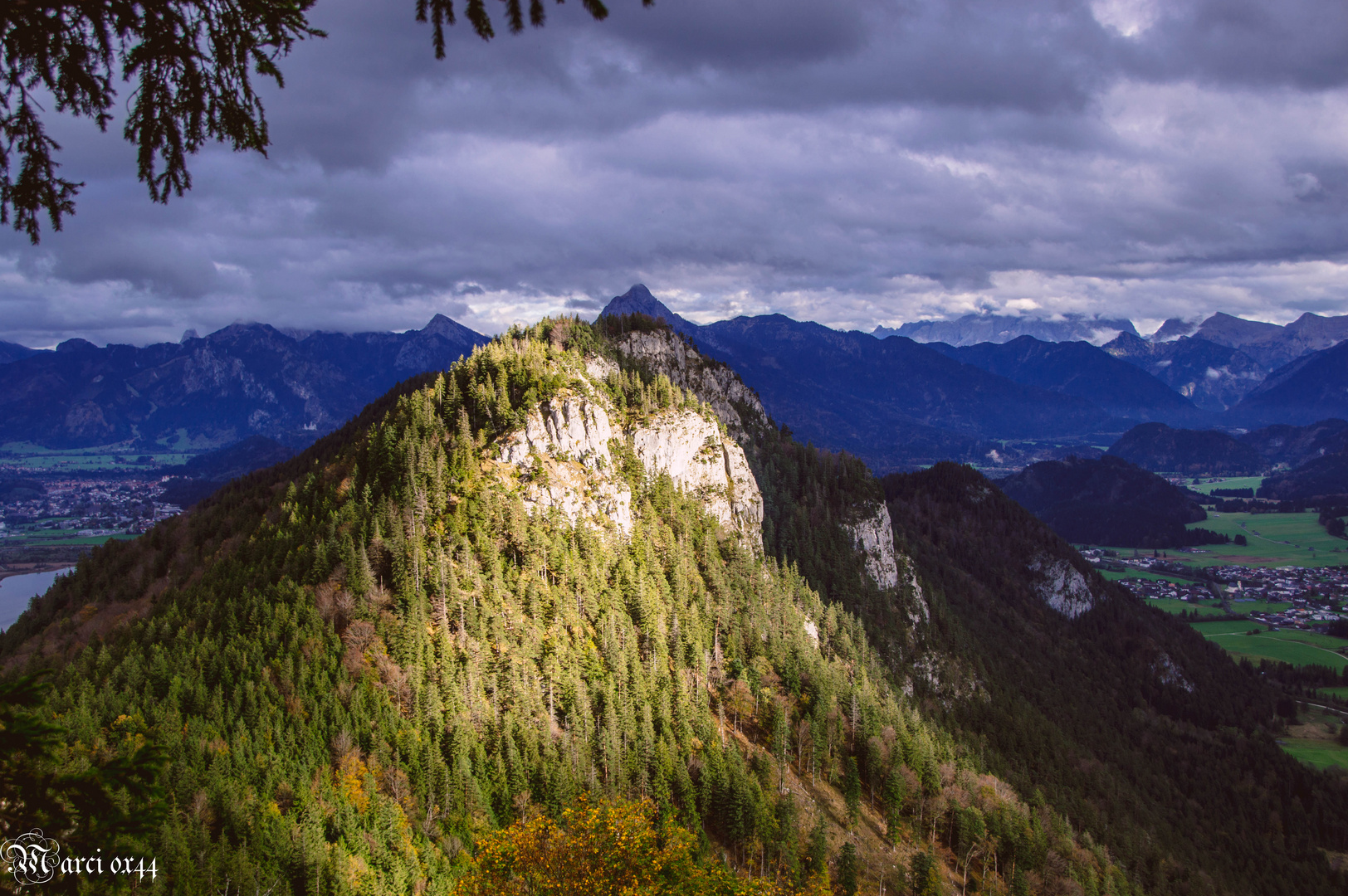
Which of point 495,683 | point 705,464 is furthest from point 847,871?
point 705,464

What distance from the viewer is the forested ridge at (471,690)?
3172 inches

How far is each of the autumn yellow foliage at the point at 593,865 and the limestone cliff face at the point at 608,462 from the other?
96.4m

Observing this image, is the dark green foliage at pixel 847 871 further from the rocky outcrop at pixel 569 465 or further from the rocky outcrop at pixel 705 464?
the rocky outcrop at pixel 705 464

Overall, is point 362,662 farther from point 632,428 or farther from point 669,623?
point 632,428

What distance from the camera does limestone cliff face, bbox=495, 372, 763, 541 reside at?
13888 centimetres

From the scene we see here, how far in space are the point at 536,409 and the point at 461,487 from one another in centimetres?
2394

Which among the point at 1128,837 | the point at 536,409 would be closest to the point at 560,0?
the point at 536,409

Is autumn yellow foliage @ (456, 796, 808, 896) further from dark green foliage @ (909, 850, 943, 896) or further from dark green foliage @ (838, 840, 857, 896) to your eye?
dark green foliage @ (909, 850, 943, 896)

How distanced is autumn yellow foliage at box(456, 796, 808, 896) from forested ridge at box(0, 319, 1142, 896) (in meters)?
27.2

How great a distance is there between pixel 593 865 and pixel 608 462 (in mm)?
119272

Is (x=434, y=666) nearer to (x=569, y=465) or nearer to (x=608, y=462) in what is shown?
(x=569, y=465)

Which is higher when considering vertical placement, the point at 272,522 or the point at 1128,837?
the point at 272,522

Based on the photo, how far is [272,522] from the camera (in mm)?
136250

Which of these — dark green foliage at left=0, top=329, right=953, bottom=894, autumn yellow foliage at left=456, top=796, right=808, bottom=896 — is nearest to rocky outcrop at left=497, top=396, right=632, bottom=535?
dark green foliage at left=0, top=329, right=953, bottom=894
